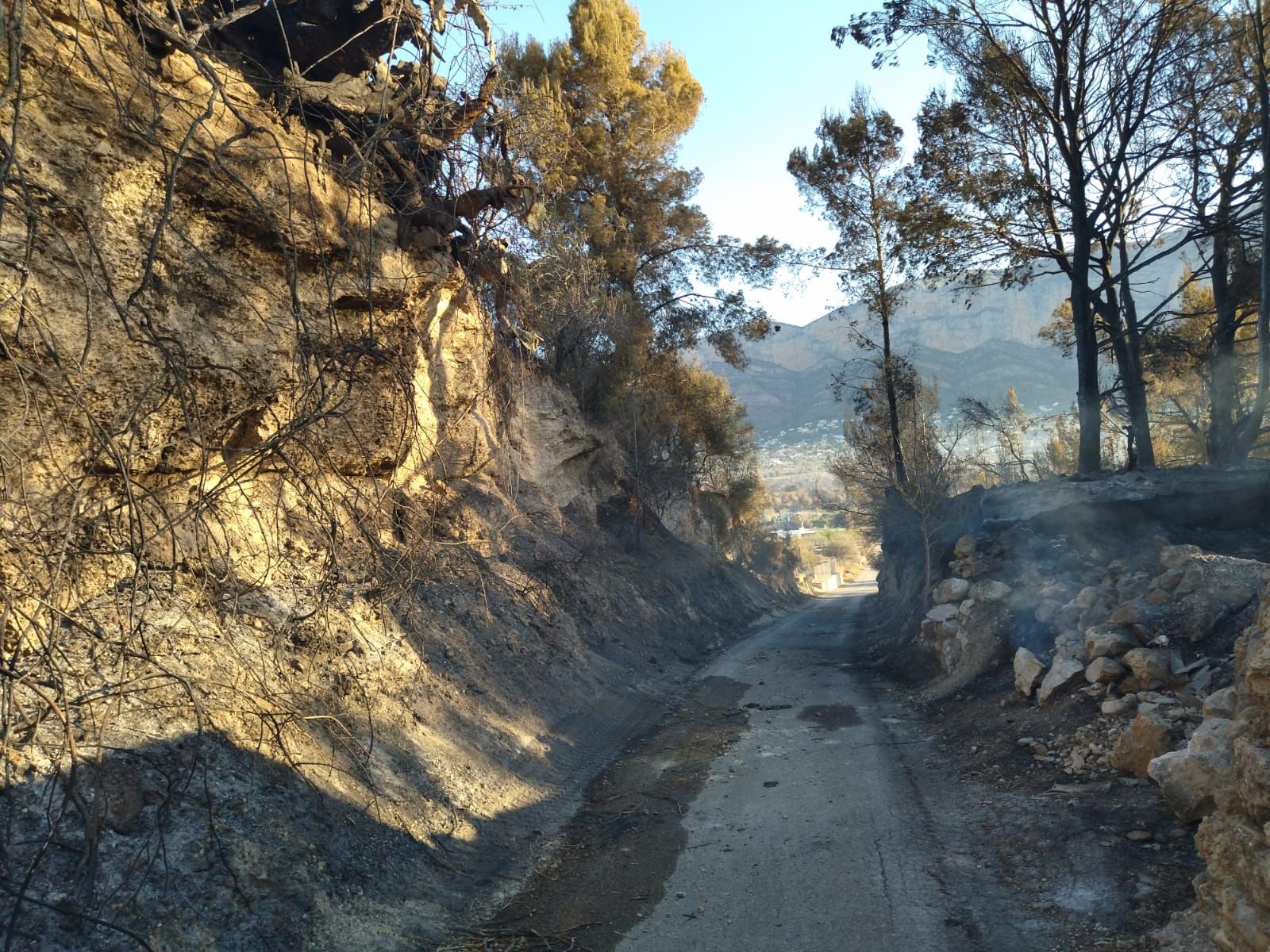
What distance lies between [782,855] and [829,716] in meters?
4.96

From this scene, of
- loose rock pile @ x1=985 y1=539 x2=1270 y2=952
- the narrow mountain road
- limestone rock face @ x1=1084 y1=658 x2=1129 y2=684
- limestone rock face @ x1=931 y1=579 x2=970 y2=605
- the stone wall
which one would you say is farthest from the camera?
limestone rock face @ x1=931 y1=579 x2=970 y2=605

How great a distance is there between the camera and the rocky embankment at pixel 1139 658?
3873 mm

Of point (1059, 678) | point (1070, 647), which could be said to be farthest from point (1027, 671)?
point (1059, 678)

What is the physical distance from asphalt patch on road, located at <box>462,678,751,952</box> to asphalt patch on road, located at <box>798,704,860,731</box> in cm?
105

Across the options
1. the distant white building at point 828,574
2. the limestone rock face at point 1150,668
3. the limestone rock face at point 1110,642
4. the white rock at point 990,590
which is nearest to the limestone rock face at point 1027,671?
the limestone rock face at point 1110,642

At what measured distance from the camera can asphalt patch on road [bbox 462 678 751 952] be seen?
5.04 meters

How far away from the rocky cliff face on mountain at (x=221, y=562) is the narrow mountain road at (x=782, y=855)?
0.77 metres

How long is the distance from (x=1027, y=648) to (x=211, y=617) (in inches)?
341

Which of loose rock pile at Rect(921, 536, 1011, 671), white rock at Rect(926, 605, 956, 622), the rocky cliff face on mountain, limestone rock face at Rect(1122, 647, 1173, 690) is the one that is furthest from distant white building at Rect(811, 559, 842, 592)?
the rocky cliff face on mountain

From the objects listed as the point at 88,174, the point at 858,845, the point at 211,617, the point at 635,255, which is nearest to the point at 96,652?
the point at 211,617

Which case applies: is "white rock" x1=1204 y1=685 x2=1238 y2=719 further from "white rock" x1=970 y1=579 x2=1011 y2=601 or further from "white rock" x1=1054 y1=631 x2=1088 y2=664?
"white rock" x1=970 y1=579 x2=1011 y2=601

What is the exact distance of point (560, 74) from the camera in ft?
77.0

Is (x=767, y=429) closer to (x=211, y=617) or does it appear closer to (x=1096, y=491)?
(x=1096, y=491)

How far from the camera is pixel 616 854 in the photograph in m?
6.27
